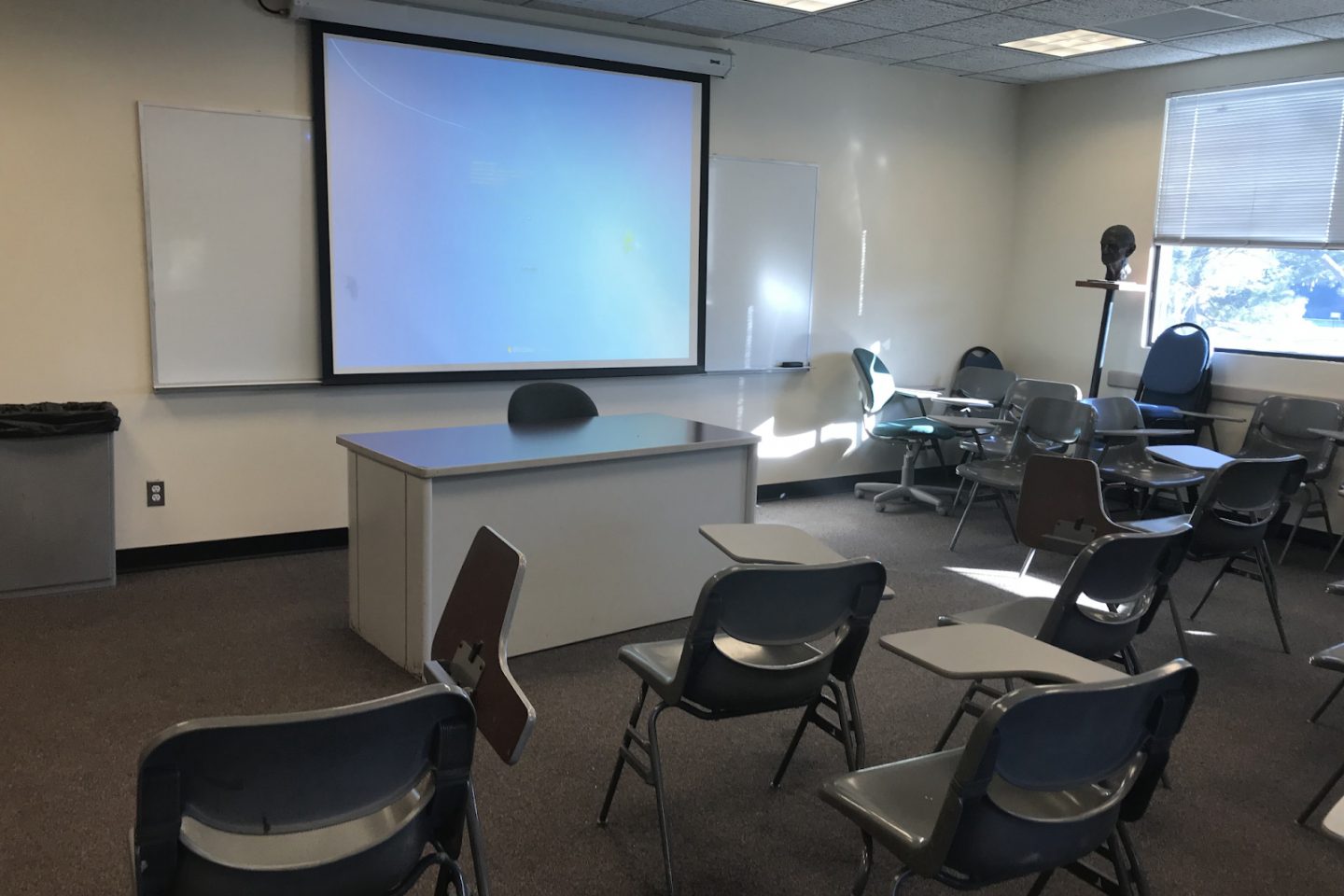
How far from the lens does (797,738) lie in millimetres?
2723

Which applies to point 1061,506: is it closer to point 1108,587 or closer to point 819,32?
point 1108,587

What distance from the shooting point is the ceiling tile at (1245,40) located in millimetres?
5324

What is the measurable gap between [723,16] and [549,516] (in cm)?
312

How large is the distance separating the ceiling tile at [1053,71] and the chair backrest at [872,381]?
209cm

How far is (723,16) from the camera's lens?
525cm

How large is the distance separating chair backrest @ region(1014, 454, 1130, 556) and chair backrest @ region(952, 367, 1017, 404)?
3.32 m

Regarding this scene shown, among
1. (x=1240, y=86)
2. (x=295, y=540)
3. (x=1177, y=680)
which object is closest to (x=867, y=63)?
(x=1240, y=86)

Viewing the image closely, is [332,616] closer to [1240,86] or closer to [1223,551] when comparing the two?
[1223,551]

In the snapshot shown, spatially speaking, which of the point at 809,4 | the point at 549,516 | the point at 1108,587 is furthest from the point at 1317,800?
the point at 809,4

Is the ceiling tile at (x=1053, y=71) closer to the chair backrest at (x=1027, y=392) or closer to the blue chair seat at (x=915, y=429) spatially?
the chair backrest at (x=1027, y=392)

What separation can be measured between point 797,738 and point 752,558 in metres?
0.56

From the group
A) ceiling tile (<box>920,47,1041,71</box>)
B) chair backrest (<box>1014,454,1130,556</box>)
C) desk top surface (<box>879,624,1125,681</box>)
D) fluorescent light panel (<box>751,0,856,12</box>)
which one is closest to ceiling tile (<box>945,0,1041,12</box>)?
fluorescent light panel (<box>751,0,856,12</box>)

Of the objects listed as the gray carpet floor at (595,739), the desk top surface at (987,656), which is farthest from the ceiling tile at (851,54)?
the desk top surface at (987,656)

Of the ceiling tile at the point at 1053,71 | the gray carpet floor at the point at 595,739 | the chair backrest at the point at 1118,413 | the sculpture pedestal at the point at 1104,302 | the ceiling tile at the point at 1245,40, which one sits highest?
the ceiling tile at the point at 1053,71
